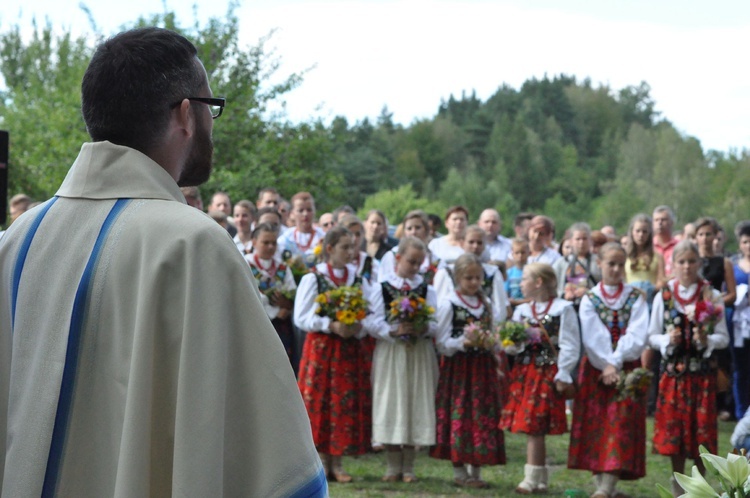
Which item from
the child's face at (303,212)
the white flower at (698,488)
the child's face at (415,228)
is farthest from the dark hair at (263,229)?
the white flower at (698,488)

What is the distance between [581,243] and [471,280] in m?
3.11

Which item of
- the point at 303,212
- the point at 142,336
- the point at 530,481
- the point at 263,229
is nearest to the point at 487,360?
the point at 530,481

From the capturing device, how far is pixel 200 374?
2133 millimetres

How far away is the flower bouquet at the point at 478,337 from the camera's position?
8.20 meters

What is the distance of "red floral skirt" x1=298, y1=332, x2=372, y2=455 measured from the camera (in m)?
8.52

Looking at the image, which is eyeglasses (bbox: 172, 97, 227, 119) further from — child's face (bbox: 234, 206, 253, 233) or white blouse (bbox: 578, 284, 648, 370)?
child's face (bbox: 234, 206, 253, 233)

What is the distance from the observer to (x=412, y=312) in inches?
326

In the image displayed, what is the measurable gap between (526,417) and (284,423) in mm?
6081

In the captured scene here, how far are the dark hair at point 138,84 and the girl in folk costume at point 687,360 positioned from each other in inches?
247

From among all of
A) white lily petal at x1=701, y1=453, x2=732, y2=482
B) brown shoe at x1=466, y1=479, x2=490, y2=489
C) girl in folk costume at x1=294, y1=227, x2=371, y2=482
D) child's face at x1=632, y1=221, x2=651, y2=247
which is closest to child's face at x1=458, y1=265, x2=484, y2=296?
girl in folk costume at x1=294, y1=227, x2=371, y2=482

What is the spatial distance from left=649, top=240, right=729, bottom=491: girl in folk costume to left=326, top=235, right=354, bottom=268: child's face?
2.46 m

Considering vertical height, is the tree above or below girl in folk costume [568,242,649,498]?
above

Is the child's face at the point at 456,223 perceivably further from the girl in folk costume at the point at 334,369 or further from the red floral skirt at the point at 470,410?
the red floral skirt at the point at 470,410

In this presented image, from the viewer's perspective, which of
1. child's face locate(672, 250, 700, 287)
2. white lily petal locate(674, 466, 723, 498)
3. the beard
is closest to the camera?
white lily petal locate(674, 466, 723, 498)
